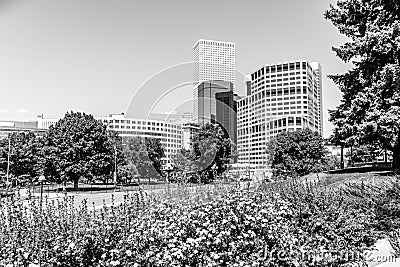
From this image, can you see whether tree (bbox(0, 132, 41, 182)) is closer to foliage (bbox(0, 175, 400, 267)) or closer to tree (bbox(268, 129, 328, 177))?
tree (bbox(268, 129, 328, 177))

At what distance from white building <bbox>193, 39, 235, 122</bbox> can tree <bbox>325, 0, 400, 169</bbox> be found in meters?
9.73

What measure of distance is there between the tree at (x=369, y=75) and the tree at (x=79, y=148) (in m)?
29.1

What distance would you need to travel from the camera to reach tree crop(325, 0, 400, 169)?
A: 696 inches

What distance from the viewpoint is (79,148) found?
43.0 m

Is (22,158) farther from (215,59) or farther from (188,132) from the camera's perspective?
(215,59)

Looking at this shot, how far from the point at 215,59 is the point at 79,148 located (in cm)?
2069

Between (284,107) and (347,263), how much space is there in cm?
8871

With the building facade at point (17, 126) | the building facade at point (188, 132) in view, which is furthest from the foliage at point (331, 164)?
the building facade at point (17, 126)

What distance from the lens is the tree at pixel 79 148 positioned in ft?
138

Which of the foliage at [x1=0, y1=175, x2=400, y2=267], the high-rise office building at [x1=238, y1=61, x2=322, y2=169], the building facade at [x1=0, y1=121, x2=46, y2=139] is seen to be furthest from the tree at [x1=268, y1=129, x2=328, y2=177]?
the building facade at [x1=0, y1=121, x2=46, y2=139]

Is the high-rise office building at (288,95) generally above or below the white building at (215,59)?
above

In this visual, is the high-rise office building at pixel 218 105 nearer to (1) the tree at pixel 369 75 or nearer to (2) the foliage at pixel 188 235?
(1) the tree at pixel 369 75

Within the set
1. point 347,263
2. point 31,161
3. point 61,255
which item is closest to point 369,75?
point 347,263

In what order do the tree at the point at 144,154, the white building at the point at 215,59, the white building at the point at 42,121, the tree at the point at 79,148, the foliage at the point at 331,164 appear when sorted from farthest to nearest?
1. the white building at the point at 42,121
2. the foliage at the point at 331,164
3. the tree at the point at 144,154
4. the tree at the point at 79,148
5. the white building at the point at 215,59
